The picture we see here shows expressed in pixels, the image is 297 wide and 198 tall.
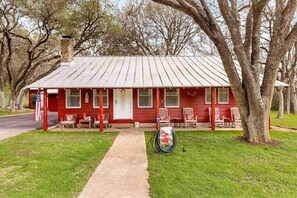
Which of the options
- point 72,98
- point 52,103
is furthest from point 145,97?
point 52,103

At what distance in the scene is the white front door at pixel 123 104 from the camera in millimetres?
13094

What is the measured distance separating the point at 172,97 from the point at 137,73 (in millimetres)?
2389

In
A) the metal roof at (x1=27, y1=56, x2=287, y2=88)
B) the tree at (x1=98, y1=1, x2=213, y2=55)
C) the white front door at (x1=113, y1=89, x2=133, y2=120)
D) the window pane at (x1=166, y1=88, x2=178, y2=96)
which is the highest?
the tree at (x1=98, y1=1, x2=213, y2=55)

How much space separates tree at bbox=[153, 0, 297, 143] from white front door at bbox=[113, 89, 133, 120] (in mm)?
6078

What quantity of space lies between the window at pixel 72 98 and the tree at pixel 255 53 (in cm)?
740

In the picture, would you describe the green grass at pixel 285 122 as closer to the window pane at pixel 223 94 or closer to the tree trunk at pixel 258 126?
the window pane at pixel 223 94

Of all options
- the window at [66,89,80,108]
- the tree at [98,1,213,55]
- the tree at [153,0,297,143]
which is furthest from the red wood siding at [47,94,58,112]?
the tree at [153,0,297,143]

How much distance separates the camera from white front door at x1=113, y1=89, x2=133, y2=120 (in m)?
13.1

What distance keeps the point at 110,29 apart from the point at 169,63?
926 cm

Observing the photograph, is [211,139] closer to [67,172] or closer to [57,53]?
[67,172]

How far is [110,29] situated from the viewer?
853 inches

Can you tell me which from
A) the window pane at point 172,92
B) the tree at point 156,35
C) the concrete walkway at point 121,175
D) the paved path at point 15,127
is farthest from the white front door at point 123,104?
the tree at point 156,35

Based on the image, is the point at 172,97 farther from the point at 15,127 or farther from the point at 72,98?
the point at 15,127

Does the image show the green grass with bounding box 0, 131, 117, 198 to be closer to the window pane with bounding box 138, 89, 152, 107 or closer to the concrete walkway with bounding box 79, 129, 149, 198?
the concrete walkway with bounding box 79, 129, 149, 198
